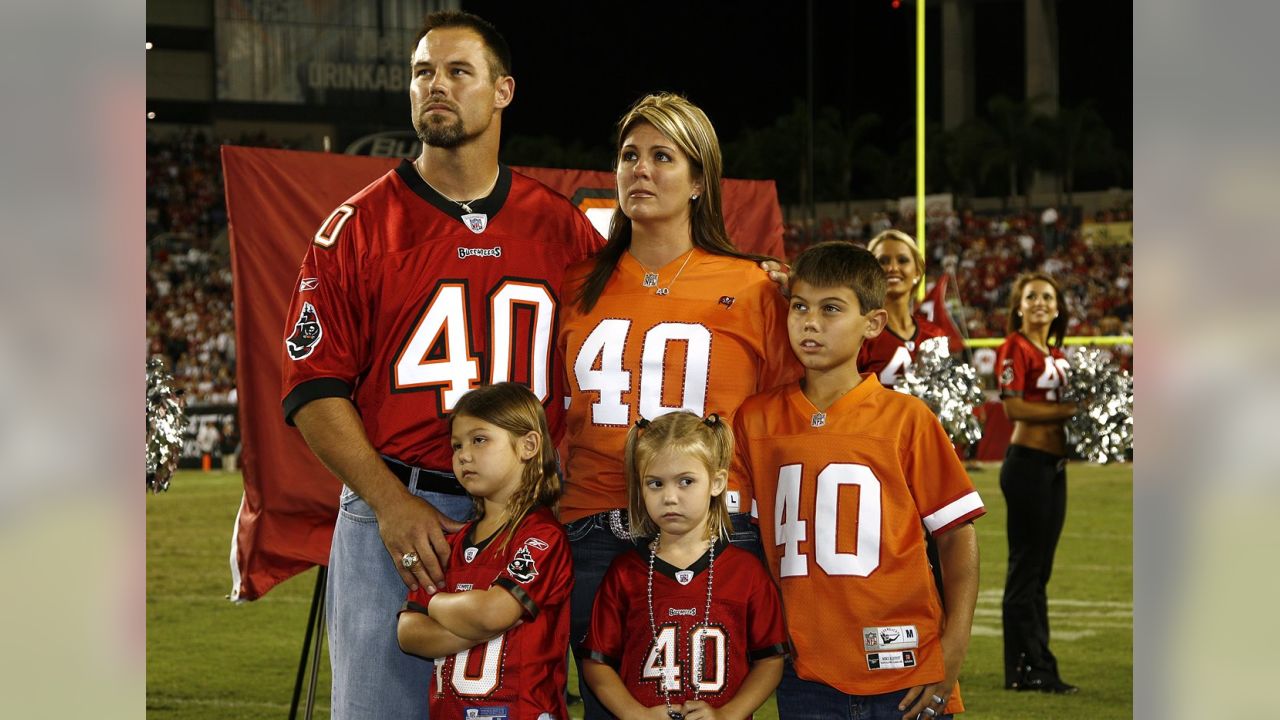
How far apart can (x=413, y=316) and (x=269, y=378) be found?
1562 millimetres

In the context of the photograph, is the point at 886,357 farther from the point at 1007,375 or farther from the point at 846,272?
the point at 846,272

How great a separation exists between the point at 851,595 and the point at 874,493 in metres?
0.18

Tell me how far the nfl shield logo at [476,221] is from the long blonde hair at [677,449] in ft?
1.59

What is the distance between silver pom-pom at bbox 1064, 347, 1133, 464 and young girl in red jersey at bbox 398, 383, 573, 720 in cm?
398

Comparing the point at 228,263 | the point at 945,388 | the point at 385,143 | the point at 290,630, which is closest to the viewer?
the point at 945,388

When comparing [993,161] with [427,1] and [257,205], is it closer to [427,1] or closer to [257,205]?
[427,1]

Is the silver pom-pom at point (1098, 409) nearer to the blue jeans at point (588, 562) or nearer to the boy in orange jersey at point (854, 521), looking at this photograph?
the boy in orange jersey at point (854, 521)

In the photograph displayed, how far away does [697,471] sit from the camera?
2.34 meters

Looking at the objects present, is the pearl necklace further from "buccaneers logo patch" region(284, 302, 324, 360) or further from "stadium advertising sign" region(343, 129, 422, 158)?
"stadium advertising sign" region(343, 129, 422, 158)

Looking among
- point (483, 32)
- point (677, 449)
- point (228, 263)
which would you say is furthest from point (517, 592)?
point (228, 263)

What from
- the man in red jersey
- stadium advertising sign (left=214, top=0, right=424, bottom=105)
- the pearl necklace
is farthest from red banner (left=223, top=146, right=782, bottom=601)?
stadium advertising sign (left=214, top=0, right=424, bottom=105)

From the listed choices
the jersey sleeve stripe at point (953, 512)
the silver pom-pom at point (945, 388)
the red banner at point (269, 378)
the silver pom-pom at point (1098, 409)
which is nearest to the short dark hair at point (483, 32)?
the jersey sleeve stripe at point (953, 512)

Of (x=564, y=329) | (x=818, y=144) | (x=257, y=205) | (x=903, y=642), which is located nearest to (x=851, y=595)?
(x=903, y=642)

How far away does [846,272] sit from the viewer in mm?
2508
